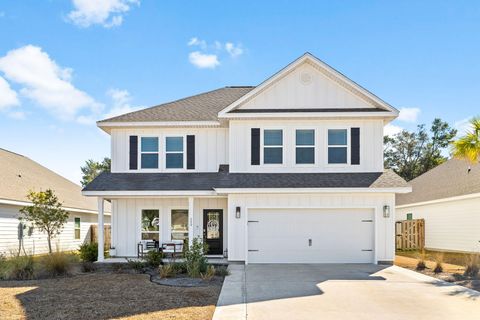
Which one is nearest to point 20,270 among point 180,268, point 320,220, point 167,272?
point 167,272

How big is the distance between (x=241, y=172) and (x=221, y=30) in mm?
5506

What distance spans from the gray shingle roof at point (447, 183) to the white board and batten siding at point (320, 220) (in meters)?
5.73

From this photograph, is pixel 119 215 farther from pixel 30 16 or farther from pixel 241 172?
pixel 30 16

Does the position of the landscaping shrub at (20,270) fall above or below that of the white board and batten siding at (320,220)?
below

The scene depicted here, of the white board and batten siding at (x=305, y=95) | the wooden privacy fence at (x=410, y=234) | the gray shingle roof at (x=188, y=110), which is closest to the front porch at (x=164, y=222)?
the gray shingle roof at (x=188, y=110)

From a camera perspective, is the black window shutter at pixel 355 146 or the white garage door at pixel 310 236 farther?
the black window shutter at pixel 355 146

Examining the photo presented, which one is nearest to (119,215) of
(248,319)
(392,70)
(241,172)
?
(241,172)

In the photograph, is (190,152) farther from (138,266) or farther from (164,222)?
(138,266)

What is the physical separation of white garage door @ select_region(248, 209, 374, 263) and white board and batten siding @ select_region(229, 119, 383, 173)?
1.72 metres

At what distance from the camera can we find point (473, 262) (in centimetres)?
1491

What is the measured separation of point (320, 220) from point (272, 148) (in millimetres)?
3313

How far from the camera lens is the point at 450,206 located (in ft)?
77.5

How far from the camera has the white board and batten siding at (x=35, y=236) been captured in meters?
21.3

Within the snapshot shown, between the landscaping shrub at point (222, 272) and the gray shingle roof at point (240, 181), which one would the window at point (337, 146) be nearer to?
the gray shingle roof at point (240, 181)
